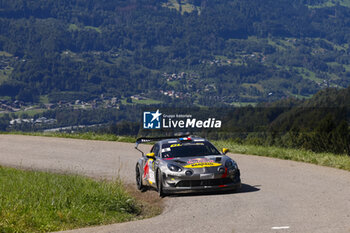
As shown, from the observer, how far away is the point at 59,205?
11.0 metres

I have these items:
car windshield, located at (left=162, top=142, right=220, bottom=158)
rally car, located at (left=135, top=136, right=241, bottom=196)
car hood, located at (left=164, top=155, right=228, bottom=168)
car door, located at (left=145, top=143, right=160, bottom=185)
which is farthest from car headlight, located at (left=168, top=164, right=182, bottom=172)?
car windshield, located at (left=162, top=142, right=220, bottom=158)

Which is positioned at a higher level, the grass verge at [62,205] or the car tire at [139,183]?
the grass verge at [62,205]

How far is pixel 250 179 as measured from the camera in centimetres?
1620

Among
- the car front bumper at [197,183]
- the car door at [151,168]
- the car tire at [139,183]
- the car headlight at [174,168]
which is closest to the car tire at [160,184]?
the car front bumper at [197,183]

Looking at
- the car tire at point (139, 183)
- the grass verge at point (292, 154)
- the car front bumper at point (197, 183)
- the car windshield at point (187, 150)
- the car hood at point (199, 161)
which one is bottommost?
the grass verge at point (292, 154)

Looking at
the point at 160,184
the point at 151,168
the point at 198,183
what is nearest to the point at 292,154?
the point at 151,168

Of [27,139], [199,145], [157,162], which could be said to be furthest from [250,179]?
[27,139]

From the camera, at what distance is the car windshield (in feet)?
47.9

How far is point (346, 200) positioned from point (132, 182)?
259 inches

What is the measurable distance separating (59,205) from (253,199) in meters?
4.13

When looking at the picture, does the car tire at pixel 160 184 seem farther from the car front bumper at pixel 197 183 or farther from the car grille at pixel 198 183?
the car grille at pixel 198 183

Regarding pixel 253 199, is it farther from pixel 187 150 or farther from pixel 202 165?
pixel 187 150

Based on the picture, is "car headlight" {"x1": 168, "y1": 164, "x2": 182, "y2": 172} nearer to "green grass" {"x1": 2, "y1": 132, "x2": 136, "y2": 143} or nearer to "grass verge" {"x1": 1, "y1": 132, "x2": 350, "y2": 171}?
"grass verge" {"x1": 1, "y1": 132, "x2": 350, "y2": 171}

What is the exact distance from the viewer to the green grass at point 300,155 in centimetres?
1819
